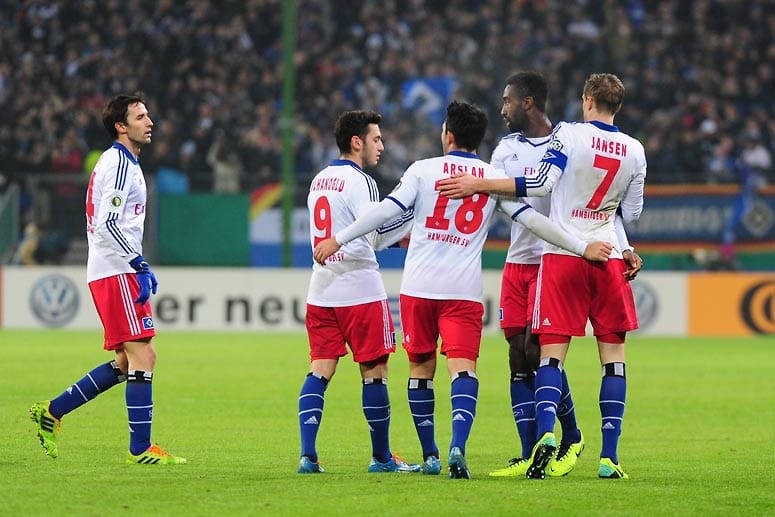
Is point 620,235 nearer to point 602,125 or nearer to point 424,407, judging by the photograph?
point 602,125

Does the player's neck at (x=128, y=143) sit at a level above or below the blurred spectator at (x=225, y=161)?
below

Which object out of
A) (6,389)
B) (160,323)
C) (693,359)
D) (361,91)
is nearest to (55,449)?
(6,389)

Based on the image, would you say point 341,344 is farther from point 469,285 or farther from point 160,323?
point 160,323

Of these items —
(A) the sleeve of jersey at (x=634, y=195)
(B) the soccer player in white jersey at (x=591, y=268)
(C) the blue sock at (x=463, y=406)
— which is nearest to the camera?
(C) the blue sock at (x=463, y=406)

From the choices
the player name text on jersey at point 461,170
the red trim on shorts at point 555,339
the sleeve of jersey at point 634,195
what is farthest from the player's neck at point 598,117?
the red trim on shorts at point 555,339

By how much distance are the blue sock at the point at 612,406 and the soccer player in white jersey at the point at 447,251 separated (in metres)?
0.70

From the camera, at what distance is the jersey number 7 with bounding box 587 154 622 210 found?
8273 mm

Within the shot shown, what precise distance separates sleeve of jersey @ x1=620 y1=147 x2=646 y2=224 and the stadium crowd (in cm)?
1606

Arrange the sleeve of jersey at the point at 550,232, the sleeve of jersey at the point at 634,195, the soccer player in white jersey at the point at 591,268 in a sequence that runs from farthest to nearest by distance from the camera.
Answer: the sleeve of jersey at the point at 634,195
the soccer player in white jersey at the point at 591,268
the sleeve of jersey at the point at 550,232

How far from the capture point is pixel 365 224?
815 cm

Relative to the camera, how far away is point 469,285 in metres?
8.31

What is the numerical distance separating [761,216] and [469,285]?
50.3 ft

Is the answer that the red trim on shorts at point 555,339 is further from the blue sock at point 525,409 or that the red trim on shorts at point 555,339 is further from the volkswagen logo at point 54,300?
the volkswagen logo at point 54,300

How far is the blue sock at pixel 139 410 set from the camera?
8.84 m
